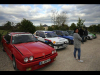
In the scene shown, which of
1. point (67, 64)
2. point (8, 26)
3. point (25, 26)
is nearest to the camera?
point (67, 64)

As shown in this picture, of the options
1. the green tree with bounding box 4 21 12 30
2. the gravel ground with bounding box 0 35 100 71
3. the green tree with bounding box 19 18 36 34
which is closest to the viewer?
the gravel ground with bounding box 0 35 100 71

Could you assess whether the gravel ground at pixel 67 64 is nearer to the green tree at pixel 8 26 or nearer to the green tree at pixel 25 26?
the green tree at pixel 8 26

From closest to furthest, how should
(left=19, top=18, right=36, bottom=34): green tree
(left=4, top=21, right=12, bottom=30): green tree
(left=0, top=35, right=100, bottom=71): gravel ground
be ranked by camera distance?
(left=0, top=35, right=100, bottom=71): gravel ground < (left=4, top=21, right=12, bottom=30): green tree < (left=19, top=18, right=36, bottom=34): green tree

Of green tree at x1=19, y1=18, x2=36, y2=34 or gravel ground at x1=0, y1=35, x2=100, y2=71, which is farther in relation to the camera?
green tree at x1=19, y1=18, x2=36, y2=34

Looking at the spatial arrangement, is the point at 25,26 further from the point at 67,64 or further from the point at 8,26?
the point at 67,64

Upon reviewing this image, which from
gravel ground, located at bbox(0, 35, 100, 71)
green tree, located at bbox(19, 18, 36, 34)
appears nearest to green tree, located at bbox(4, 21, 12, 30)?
green tree, located at bbox(19, 18, 36, 34)

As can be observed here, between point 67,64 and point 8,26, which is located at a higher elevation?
point 8,26

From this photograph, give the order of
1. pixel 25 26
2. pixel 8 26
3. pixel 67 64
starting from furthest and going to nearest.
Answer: pixel 25 26 → pixel 8 26 → pixel 67 64

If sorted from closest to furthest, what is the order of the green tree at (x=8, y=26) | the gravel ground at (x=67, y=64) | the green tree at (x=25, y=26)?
the gravel ground at (x=67, y=64), the green tree at (x=8, y=26), the green tree at (x=25, y=26)

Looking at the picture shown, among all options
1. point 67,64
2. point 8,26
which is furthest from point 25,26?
point 67,64

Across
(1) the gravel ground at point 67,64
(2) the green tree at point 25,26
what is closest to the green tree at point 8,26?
(2) the green tree at point 25,26

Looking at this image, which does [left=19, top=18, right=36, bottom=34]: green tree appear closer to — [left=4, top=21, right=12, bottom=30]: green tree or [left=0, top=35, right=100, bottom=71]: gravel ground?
[left=4, top=21, right=12, bottom=30]: green tree

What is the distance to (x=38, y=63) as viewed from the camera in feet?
7.82
